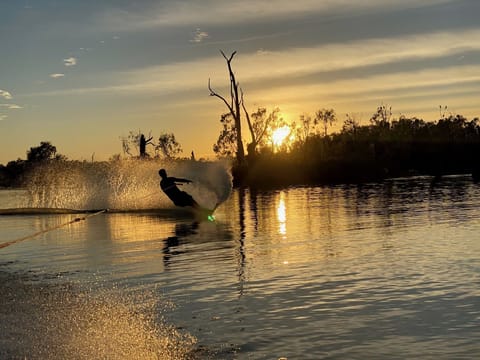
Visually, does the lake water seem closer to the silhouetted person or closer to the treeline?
the silhouetted person

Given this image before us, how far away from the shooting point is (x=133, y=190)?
46375 millimetres

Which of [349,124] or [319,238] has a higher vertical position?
[349,124]

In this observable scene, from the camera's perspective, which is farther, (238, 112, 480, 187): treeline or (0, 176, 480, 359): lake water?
(238, 112, 480, 187): treeline

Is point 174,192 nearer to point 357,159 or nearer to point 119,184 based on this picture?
point 119,184

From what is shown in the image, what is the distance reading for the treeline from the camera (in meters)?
81.8

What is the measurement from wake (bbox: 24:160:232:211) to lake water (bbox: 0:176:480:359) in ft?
53.9

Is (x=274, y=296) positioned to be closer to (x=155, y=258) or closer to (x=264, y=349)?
(x=264, y=349)

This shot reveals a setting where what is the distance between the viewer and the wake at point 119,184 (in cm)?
4097

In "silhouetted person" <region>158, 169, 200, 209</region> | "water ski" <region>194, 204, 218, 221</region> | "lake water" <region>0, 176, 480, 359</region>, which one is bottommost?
"lake water" <region>0, 176, 480, 359</region>

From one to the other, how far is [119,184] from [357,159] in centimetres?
4649

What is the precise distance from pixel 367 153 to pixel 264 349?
90780mm

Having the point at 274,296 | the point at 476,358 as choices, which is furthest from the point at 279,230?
the point at 476,358

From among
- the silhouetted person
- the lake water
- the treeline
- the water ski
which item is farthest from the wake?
the treeline

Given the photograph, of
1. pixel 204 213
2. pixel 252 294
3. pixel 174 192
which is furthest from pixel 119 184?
pixel 252 294
